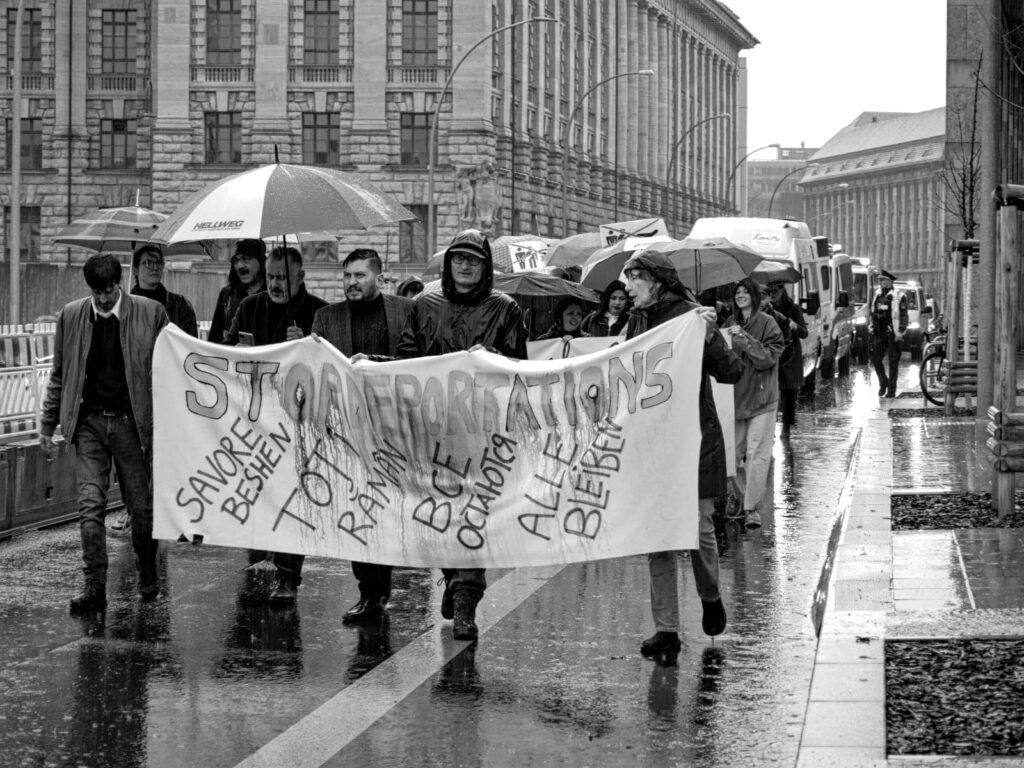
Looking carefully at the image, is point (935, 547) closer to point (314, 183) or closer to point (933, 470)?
point (314, 183)

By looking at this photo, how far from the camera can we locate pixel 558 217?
77250mm

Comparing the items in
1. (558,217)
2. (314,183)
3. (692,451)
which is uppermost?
(558,217)

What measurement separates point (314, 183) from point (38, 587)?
2745 millimetres

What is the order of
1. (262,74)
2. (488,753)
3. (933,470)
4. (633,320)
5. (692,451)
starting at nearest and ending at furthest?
(488,753)
(692,451)
(633,320)
(933,470)
(262,74)

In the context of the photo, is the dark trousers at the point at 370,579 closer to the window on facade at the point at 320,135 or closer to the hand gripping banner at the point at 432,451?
the hand gripping banner at the point at 432,451

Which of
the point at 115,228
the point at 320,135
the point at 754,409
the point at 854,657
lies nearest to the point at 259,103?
the point at 320,135

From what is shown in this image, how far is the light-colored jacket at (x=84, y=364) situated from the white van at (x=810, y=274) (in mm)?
15985

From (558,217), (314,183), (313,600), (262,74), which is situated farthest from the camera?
(558,217)

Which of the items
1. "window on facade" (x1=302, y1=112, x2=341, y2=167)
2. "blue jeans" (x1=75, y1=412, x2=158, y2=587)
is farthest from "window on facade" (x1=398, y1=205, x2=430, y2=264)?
"blue jeans" (x1=75, y1=412, x2=158, y2=587)

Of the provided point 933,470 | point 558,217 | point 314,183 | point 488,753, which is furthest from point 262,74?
point 488,753

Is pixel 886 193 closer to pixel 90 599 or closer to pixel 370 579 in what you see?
pixel 370 579

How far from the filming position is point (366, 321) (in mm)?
9812

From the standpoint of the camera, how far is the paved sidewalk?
6602 millimetres

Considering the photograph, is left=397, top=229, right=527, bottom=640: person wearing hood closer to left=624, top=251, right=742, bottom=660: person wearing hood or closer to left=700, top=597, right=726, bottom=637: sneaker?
left=624, top=251, right=742, bottom=660: person wearing hood
